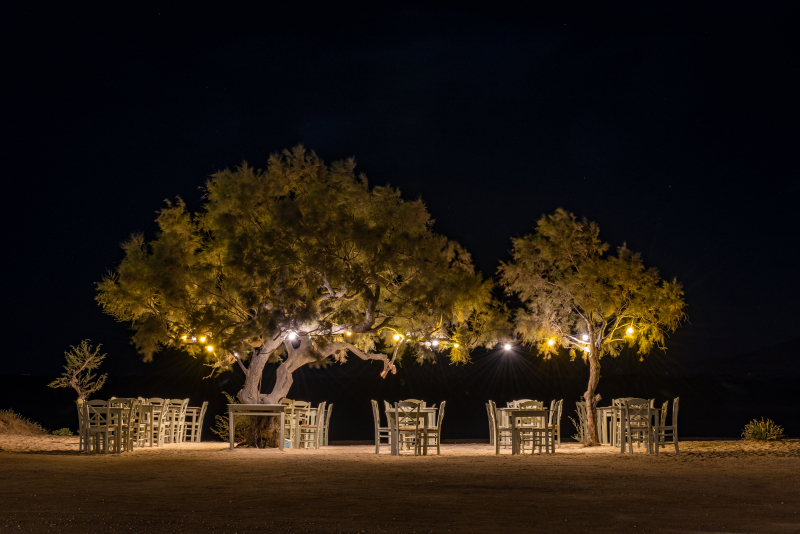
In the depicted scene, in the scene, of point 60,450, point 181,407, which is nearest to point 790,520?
point 60,450

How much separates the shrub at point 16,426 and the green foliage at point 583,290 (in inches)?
490

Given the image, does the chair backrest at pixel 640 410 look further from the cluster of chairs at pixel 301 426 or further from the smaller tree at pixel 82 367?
the smaller tree at pixel 82 367

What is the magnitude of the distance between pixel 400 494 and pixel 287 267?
789 centimetres

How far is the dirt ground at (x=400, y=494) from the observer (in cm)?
561

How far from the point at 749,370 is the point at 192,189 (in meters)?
99.6

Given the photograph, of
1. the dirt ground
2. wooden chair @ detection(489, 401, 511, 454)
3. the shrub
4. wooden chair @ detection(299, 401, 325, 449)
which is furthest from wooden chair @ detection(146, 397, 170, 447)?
wooden chair @ detection(489, 401, 511, 454)

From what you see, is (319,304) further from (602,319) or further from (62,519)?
(62,519)

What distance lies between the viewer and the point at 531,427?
46.0ft

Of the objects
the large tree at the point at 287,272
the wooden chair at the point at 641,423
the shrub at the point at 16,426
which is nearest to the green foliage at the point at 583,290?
the large tree at the point at 287,272

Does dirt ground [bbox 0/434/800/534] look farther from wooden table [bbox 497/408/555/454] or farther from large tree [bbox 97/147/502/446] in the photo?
large tree [bbox 97/147/502/446]

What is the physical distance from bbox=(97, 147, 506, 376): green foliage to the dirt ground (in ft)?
10.8

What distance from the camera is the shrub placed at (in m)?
19.1

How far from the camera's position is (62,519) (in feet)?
18.9

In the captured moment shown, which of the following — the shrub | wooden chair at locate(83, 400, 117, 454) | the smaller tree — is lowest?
the shrub
